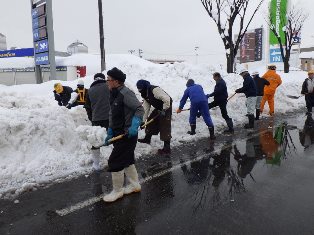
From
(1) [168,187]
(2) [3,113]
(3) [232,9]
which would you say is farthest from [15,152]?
(3) [232,9]

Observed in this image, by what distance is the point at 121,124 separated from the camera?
460cm

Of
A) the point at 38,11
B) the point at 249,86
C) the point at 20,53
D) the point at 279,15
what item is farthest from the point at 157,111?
the point at 279,15

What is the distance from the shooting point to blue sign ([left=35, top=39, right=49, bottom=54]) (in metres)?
18.6

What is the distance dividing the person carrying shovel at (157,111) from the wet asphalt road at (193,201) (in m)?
0.59

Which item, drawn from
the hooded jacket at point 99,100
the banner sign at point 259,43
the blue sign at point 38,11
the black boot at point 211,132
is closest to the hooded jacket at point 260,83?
the black boot at point 211,132

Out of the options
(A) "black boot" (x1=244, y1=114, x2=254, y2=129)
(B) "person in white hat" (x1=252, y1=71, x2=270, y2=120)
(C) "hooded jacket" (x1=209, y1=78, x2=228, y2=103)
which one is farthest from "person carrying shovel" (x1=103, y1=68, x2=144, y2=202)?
(B) "person in white hat" (x1=252, y1=71, x2=270, y2=120)

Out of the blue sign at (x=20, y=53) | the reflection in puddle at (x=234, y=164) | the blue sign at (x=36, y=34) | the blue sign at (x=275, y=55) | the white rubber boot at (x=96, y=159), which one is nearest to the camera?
the reflection in puddle at (x=234, y=164)

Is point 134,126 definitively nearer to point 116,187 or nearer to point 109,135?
point 109,135

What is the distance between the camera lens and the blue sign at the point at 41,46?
18562mm

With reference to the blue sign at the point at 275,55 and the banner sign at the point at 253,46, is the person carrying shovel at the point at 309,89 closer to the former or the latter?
the blue sign at the point at 275,55

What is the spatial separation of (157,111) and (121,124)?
7.31 ft

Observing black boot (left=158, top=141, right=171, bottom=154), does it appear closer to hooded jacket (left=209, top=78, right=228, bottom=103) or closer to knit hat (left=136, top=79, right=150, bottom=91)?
knit hat (left=136, top=79, right=150, bottom=91)

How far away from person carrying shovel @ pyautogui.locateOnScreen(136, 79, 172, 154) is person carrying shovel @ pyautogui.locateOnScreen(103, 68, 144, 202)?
5.81ft

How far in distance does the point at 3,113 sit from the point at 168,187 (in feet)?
13.1
